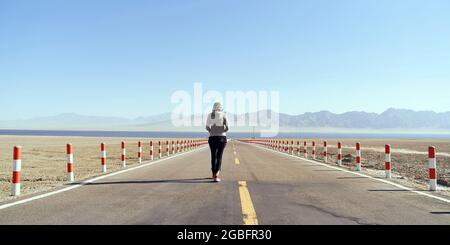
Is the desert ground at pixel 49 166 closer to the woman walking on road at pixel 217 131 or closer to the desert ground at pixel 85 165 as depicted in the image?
the desert ground at pixel 85 165

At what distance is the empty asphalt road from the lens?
5.86 meters

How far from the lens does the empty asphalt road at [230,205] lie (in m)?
5.86

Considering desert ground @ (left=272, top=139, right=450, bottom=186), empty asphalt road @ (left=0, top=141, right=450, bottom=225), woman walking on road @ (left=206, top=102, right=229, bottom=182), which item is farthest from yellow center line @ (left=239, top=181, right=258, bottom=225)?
desert ground @ (left=272, top=139, right=450, bottom=186)

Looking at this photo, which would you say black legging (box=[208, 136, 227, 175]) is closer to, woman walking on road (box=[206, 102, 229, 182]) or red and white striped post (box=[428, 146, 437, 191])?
woman walking on road (box=[206, 102, 229, 182])

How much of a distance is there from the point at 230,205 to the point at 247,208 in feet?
1.32

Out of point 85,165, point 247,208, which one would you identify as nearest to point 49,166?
point 85,165

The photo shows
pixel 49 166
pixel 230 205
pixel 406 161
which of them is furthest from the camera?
pixel 406 161

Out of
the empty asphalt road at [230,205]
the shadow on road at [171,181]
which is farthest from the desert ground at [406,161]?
the shadow on road at [171,181]

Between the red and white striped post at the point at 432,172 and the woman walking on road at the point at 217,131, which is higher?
the woman walking on road at the point at 217,131

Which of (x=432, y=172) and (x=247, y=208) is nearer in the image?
(x=247, y=208)

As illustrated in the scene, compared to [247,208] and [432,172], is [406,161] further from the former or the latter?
[247,208]

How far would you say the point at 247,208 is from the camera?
6633mm
